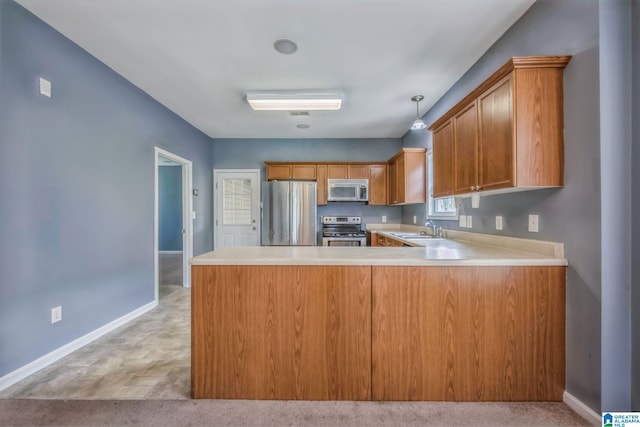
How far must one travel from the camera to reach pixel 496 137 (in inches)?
70.3

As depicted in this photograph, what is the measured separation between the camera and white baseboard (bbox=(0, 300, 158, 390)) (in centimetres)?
185

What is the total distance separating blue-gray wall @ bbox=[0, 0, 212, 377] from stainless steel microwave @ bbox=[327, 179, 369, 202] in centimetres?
271

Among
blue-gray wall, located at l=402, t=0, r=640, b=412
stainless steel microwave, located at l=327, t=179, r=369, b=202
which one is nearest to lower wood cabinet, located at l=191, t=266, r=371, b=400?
blue-gray wall, located at l=402, t=0, r=640, b=412

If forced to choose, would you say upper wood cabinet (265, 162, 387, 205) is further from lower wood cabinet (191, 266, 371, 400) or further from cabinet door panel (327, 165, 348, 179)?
lower wood cabinet (191, 266, 371, 400)

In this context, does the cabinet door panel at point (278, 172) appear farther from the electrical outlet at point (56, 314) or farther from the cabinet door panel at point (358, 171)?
the electrical outlet at point (56, 314)

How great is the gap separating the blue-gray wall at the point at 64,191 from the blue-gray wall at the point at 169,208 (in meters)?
4.96

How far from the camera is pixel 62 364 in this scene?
2.10 metres

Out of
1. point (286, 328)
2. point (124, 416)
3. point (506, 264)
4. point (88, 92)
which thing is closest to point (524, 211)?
point (506, 264)

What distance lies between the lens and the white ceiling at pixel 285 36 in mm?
1874

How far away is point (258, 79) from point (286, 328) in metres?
2.40

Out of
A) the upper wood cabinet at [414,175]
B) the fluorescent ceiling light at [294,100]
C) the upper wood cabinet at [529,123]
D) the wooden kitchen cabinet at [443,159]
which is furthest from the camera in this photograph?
the upper wood cabinet at [414,175]

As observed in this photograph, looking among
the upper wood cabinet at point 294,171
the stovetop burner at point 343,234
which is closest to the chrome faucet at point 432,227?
the stovetop burner at point 343,234

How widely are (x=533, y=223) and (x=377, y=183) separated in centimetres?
309

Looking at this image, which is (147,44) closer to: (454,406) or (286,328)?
(286,328)
